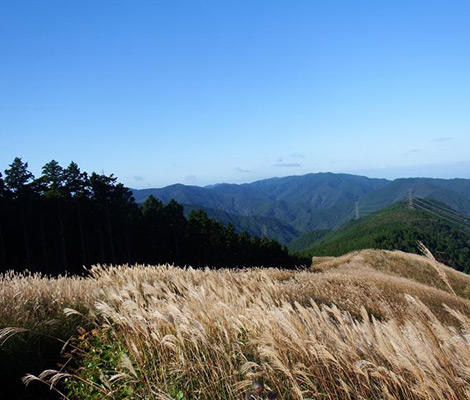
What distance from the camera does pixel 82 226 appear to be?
40875 millimetres

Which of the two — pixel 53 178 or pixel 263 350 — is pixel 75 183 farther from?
pixel 263 350

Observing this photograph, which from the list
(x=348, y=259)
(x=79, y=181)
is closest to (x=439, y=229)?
(x=348, y=259)

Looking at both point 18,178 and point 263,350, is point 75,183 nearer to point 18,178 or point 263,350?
point 18,178

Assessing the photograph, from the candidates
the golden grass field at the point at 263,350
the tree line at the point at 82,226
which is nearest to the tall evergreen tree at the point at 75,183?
the tree line at the point at 82,226

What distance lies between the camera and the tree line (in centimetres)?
3600

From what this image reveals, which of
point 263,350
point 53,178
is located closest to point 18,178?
point 53,178

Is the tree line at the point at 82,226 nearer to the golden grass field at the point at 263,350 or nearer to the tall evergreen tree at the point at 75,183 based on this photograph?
the tall evergreen tree at the point at 75,183

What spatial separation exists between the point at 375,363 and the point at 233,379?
42.6 inches

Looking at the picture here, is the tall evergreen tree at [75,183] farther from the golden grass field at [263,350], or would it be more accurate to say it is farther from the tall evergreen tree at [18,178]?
the golden grass field at [263,350]

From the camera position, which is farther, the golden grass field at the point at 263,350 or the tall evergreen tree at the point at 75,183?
the tall evergreen tree at the point at 75,183

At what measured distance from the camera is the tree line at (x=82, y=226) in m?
36.0

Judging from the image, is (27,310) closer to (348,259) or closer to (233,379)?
(233,379)

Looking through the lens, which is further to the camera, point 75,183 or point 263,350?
point 75,183

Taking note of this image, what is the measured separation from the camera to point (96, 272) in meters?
8.36
